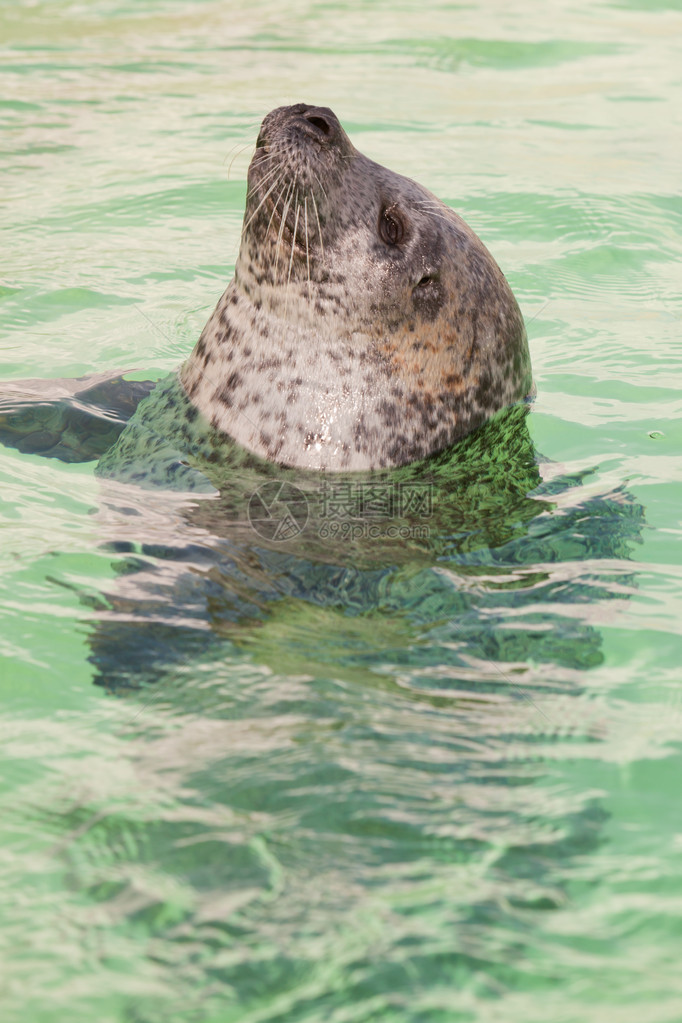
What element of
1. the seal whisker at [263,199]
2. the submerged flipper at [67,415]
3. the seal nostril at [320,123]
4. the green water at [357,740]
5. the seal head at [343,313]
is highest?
the seal nostril at [320,123]

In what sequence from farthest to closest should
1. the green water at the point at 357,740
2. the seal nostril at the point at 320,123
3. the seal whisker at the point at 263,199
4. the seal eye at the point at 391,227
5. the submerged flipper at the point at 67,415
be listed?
the submerged flipper at the point at 67,415, the seal eye at the point at 391,227, the seal nostril at the point at 320,123, the seal whisker at the point at 263,199, the green water at the point at 357,740

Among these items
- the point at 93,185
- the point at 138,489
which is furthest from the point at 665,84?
the point at 138,489

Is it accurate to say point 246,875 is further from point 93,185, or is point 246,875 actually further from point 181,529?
point 93,185

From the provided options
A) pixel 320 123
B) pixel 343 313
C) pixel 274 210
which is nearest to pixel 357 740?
pixel 343 313

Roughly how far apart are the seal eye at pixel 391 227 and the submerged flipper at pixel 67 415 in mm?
1499

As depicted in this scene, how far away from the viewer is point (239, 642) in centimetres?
393

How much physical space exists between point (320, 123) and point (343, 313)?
78 cm

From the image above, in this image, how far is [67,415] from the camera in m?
5.48

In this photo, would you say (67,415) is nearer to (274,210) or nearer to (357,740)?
(274,210)

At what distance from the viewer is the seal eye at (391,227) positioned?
491 centimetres

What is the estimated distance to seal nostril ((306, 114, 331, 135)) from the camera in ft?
15.6

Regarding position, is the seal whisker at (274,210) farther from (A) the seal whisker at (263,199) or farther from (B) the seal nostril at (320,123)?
(B) the seal nostril at (320,123)

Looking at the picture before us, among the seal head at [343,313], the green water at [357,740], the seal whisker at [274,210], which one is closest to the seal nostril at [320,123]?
the seal head at [343,313]

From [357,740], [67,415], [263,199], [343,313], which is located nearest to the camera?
[357,740]
